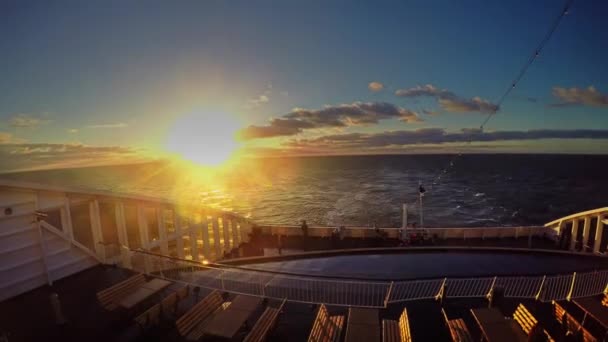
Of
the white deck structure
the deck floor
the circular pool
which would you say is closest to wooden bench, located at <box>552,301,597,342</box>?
the deck floor

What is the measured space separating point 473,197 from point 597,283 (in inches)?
2561

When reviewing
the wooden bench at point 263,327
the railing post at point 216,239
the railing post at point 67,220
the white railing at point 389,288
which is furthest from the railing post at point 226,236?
the wooden bench at point 263,327

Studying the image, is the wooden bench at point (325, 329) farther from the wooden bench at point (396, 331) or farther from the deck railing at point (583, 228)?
the deck railing at point (583, 228)

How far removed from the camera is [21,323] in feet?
25.7

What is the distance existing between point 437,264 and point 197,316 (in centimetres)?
1005

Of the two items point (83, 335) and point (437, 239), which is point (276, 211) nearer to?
point (437, 239)

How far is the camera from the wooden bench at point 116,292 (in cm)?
718

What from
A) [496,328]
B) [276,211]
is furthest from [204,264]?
[276,211]

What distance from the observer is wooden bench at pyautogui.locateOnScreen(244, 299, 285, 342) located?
18.7 feet

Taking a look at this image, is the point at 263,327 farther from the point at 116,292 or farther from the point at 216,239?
the point at 216,239

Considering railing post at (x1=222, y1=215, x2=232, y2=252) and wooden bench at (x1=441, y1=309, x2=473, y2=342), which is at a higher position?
wooden bench at (x1=441, y1=309, x2=473, y2=342)

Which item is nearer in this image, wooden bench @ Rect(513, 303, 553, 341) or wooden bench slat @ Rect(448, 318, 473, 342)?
wooden bench @ Rect(513, 303, 553, 341)

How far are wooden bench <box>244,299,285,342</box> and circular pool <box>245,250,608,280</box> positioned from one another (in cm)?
433

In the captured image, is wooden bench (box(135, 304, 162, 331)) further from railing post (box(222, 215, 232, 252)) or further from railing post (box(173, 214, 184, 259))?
railing post (box(222, 215, 232, 252))
